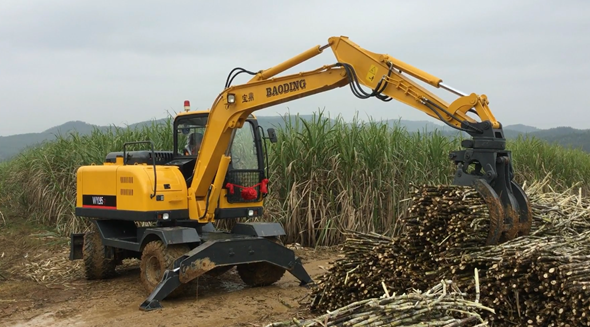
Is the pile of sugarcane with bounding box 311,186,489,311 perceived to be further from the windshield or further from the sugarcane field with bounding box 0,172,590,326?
the windshield

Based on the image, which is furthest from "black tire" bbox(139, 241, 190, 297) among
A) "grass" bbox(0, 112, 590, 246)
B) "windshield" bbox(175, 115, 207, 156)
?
"grass" bbox(0, 112, 590, 246)

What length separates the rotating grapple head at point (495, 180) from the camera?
15.5 feet

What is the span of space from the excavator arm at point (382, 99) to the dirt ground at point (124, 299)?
3.93 ft

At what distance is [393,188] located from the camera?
32.9 feet

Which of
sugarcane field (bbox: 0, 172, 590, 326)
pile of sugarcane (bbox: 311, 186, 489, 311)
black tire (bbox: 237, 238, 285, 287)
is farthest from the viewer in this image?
black tire (bbox: 237, 238, 285, 287)

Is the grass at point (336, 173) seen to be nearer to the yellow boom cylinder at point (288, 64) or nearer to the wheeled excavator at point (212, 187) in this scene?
the wheeled excavator at point (212, 187)

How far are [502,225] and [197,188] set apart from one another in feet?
13.3

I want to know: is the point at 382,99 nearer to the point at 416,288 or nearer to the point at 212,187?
the point at 416,288

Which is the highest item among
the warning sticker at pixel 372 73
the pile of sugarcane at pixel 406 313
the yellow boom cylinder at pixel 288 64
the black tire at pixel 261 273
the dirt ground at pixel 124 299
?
the yellow boom cylinder at pixel 288 64

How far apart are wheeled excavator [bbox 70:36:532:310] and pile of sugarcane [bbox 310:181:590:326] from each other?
0.86 metres

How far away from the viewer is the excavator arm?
4.79 m

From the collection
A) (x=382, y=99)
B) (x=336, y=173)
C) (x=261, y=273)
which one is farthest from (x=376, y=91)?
(x=336, y=173)

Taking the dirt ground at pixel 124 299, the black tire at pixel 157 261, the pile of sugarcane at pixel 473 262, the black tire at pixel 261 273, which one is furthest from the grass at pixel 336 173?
the pile of sugarcane at pixel 473 262

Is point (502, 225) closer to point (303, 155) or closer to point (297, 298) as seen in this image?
point (297, 298)
